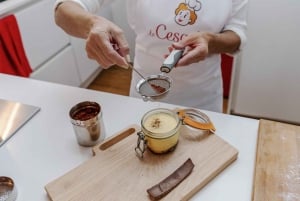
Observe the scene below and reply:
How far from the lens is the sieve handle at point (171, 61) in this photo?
687 mm

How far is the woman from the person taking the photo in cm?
75

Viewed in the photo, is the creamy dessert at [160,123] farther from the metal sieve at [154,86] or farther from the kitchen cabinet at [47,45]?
the kitchen cabinet at [47,45]

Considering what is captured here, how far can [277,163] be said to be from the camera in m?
0.61

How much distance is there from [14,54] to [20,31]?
14 cm

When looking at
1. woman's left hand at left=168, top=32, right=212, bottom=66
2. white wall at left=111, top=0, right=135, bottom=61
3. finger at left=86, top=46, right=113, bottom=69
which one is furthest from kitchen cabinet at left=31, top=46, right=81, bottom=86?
woman's left hand at left=168, top=32, right=212, bottom=66

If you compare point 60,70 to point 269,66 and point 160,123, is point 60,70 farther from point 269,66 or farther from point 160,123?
point 160,123

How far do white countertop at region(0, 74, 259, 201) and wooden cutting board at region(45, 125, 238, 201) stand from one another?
0.03 meters

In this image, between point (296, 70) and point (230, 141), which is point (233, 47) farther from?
point (296, 70)

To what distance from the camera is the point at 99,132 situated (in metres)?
0.71

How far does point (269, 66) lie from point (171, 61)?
3.92 ft

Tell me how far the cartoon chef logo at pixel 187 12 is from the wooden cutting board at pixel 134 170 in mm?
323

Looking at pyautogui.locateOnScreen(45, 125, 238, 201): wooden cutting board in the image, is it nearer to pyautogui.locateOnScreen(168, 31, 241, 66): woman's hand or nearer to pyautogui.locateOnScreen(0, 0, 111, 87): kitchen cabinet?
pyautogui.locateOnScreen(168, 31, 241, 66): woman's hand

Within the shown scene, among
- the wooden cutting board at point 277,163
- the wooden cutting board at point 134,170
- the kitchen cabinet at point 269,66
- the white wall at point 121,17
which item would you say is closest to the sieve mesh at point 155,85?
the wooden cutting board at point 134,170

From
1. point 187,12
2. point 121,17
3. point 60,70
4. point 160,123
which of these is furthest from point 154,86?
point 121,17
